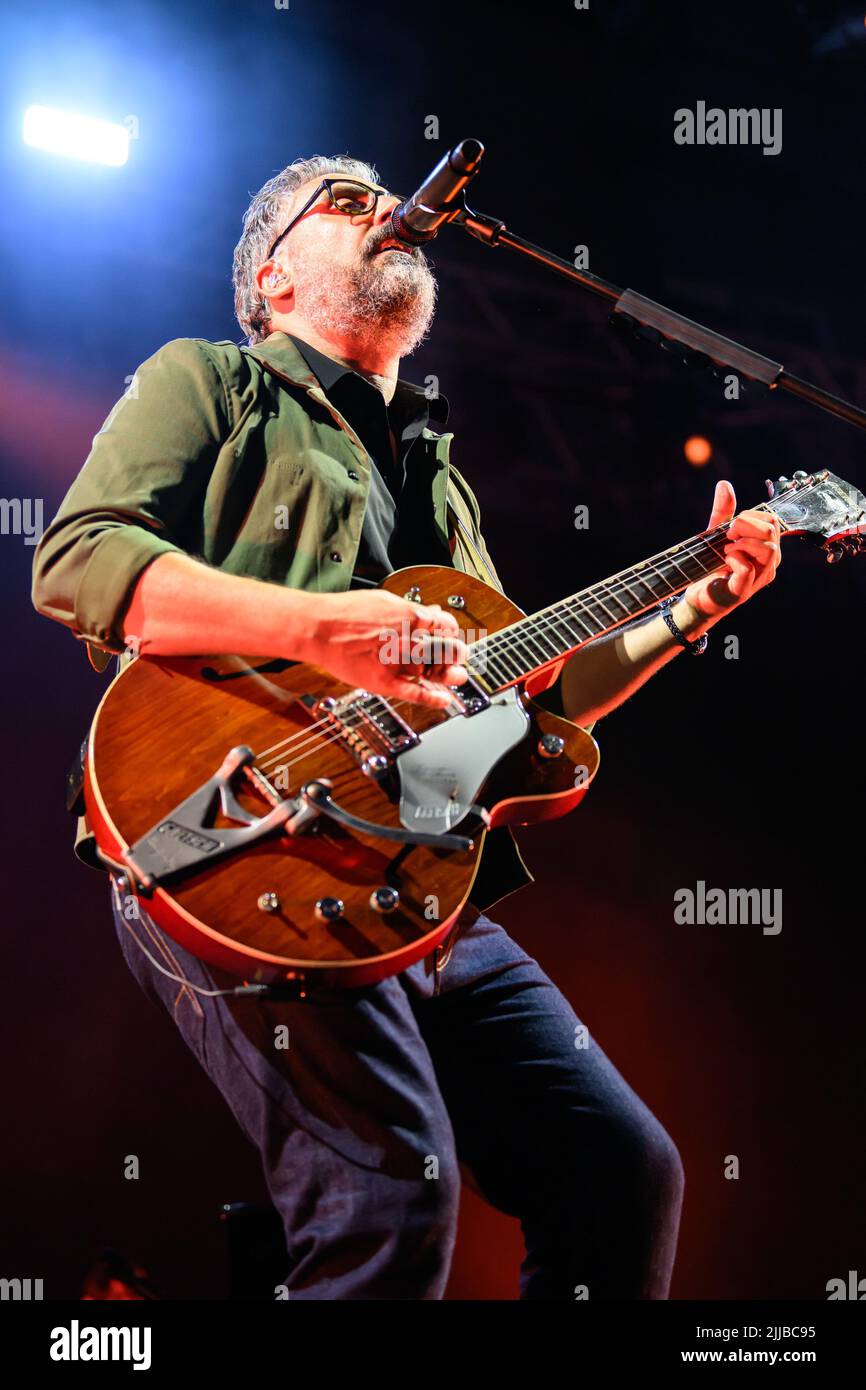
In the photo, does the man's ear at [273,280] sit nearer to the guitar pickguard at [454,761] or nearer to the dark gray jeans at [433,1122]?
the guitar pickguard at [454,761]

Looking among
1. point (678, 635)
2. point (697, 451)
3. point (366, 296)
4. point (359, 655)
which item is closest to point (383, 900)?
point (359, 655)

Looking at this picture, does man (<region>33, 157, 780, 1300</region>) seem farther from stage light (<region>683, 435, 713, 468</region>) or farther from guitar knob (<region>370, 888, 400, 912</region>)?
stage light (<region>683, 435, 713, 468</region>)

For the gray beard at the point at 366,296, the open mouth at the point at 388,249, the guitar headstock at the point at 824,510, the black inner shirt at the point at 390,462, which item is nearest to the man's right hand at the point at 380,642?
the black inner shirt at the point at 390,462

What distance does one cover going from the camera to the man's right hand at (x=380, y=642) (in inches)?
73.9

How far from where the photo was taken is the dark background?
9.80ft

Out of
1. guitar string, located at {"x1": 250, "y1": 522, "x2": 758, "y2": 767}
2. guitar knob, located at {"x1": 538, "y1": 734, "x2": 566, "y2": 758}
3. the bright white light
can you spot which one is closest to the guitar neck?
guitar string, located at {"x1": 250, "y1": 522, "x2": 758, "y2": 767}

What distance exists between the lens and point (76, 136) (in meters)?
3.12

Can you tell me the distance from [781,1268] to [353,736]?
2380mm

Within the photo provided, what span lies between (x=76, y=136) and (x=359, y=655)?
6.99ft

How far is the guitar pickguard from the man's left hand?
2.02 ft

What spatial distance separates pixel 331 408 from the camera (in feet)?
7.84

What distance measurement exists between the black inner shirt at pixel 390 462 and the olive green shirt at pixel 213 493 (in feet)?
0.25
